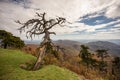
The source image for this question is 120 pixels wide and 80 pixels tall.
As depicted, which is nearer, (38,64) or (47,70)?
(47,70)

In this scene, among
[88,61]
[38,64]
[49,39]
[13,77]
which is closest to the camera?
[13,77]

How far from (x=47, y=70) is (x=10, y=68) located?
2866 mm

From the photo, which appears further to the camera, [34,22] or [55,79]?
[34,22]

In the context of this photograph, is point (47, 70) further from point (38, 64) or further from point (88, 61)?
point (88, 61)

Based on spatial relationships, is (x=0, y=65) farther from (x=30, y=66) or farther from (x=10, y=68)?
(x=30, y=66)

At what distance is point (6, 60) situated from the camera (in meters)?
13.0

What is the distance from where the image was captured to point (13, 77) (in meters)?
9.59

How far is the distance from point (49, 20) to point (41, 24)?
883 mm

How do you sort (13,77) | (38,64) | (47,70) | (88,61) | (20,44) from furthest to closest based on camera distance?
1. (88,61)
2. (20,44)
3. (38,64)
4. (47,70)
5. (13,77)

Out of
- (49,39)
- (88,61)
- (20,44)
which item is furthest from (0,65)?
(88,61)

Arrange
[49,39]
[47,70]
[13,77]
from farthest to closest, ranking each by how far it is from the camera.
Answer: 1. [49,39]
2. [47,70]
3. [13,77]

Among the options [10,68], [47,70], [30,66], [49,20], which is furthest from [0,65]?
[49,20]

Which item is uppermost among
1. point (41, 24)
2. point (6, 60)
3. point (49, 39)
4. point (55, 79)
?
point (41, 24)

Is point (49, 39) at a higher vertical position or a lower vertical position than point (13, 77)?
higher
